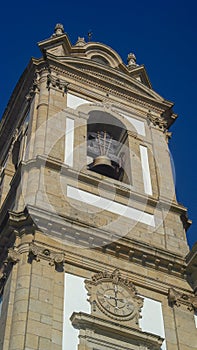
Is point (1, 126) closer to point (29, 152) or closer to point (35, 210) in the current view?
point (29, 152)

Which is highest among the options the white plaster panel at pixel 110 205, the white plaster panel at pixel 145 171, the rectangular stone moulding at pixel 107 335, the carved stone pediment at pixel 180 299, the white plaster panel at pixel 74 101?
the white plaster panel at pixel 74 101

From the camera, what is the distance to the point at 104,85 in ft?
88.4

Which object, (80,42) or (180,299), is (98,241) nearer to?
(180,299)

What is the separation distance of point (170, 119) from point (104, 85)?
2.75 meters

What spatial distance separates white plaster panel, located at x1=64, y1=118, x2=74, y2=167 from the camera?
22.0m

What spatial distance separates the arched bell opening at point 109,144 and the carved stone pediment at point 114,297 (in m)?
6.07

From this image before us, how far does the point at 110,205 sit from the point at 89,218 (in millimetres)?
1266

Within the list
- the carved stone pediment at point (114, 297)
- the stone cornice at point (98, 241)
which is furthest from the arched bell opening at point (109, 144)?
the carved stone pediment at point (114, 297)

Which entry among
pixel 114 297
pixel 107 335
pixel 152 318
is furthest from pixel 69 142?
pixel 107 335

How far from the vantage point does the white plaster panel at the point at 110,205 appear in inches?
804

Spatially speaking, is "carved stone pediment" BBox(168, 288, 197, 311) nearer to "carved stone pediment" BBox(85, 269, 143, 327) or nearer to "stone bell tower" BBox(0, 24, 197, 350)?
"stone bell tower" BBox(0, 24, 197, 350)

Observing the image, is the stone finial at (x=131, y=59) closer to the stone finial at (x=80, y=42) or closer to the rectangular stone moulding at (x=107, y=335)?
the stone finial at (x=80, y=42)

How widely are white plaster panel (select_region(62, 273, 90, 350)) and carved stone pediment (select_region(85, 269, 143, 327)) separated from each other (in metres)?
0.16

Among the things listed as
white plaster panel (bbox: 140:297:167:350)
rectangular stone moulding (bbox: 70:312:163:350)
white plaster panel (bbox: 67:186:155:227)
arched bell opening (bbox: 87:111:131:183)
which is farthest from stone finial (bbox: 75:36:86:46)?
rectangular stone moulding (bbox: 70:312:163:350)
